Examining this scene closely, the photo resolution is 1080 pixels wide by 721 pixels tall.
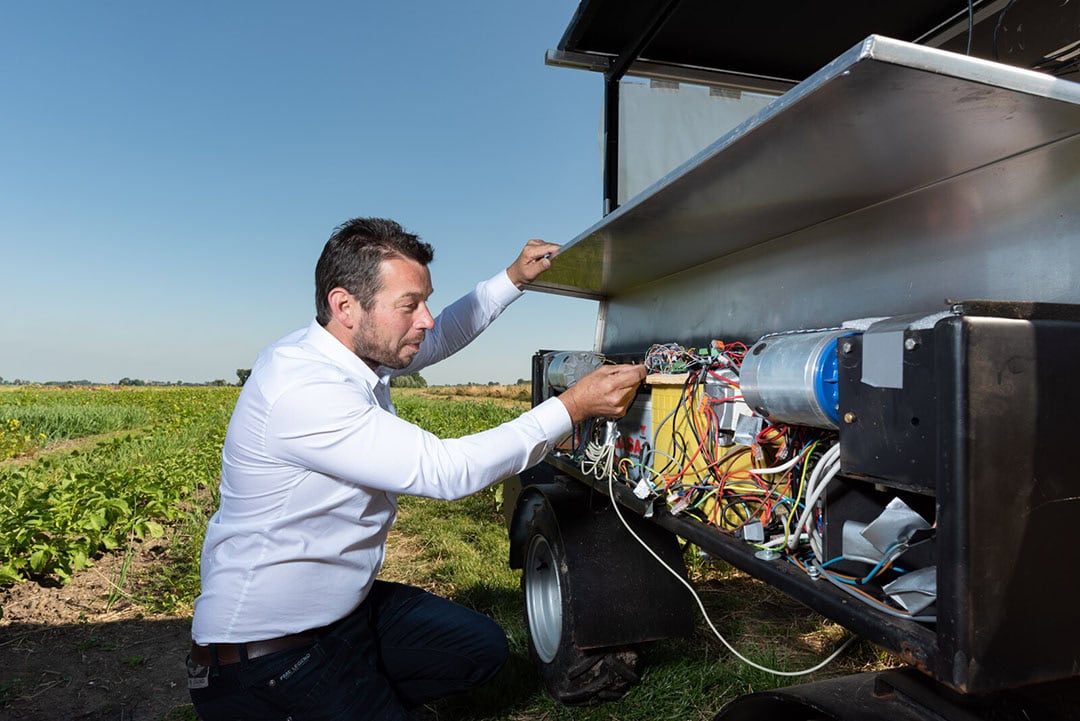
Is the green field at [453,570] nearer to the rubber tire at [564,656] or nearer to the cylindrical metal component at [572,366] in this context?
the rubber tire at [564,656]

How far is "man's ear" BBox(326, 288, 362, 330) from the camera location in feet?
8.54

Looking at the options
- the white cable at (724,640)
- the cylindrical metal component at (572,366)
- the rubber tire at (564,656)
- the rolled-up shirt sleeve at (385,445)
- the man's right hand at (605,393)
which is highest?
the cylindrical metal component at (572,366)

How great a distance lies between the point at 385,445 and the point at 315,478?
364 mm

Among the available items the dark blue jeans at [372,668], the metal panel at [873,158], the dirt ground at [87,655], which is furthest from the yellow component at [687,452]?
the dirt ground at [87,655]

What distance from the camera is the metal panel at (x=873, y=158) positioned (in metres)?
1.22

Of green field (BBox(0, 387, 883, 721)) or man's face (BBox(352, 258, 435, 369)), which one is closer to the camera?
man's face (BBox(352, 258, 435, 369))

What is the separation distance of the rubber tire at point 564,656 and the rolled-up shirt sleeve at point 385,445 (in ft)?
2.61

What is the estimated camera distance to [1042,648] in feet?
3.49

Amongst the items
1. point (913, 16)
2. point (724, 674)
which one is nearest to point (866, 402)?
point (724, 674)

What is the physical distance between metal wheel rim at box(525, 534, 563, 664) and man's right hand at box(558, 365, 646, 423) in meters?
1.03

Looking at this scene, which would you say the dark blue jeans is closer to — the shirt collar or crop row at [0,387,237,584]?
the shirt collar

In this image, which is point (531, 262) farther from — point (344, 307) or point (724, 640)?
point (724, 640)

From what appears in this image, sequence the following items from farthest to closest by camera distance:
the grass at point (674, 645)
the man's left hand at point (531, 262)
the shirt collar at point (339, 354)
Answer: the man's left hand at point (531, 262), the grass at point (674, 645), the shirt collar at point (339, 354)

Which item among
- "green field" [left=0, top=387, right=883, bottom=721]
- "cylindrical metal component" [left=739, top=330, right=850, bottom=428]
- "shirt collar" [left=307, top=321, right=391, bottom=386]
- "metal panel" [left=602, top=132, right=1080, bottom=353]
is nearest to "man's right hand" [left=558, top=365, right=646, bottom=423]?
"cylindrical metal component" [left=739, top=330, right=850, bottom=428]
